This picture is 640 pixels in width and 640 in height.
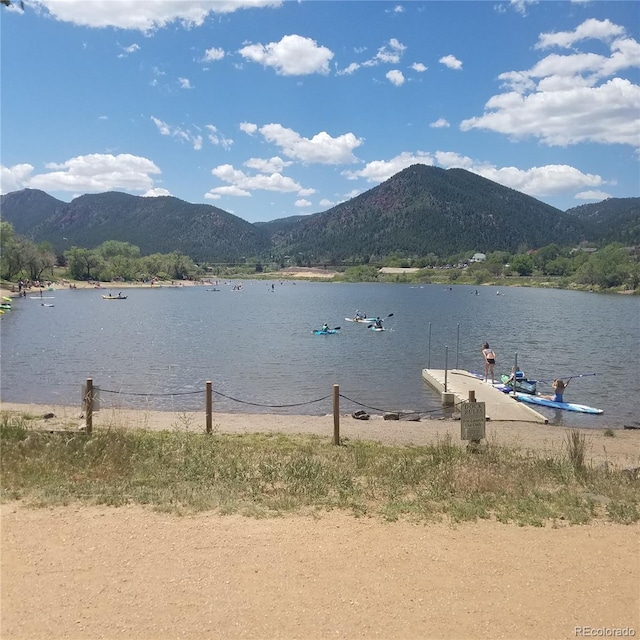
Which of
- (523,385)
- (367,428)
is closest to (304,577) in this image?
(367,428)

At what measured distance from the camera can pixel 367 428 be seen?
52.7 feet

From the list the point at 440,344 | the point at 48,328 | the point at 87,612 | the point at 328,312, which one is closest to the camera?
the point at 87,612

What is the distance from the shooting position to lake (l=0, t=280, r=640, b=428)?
2250 centimetres

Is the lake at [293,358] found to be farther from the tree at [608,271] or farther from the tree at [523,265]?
the tree at [523,265]

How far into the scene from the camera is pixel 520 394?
22.4 metres

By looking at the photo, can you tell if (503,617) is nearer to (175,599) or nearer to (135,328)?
(175,599)

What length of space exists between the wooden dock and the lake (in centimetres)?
72

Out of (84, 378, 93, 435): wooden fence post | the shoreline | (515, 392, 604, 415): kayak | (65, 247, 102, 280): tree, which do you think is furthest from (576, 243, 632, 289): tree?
(84, 378, 93, 435): wooden fence post

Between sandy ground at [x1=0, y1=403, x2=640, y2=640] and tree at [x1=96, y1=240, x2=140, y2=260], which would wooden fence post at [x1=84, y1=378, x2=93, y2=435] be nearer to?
sandy ground at [x1=0, y1=403, x2=640, y2=640]

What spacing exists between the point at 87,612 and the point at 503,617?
356 centimetres

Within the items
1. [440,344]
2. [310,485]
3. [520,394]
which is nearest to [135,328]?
[440,344]

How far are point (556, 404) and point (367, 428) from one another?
359 inches

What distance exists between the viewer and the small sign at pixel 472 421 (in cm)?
1048

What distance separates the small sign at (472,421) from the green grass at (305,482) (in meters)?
0.40
